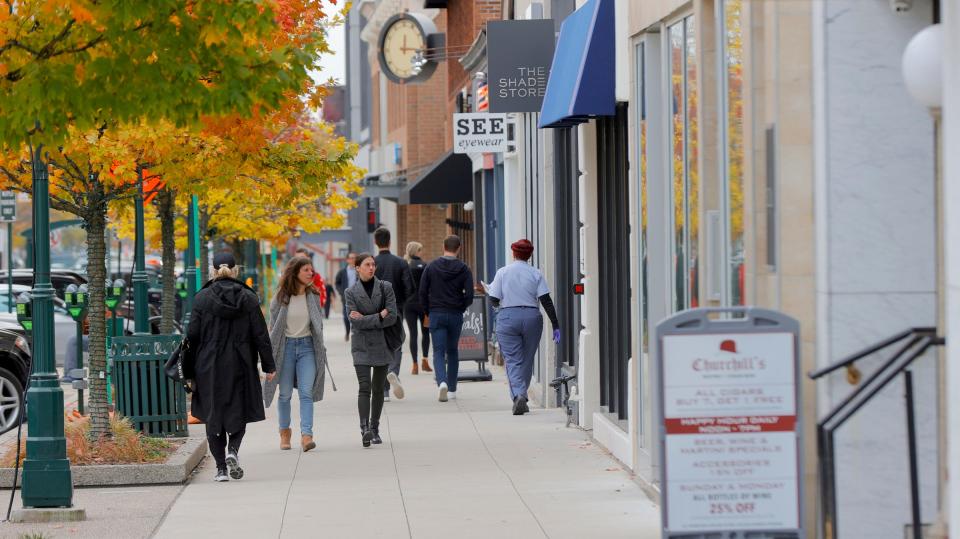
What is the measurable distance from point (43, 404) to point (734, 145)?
187 inches

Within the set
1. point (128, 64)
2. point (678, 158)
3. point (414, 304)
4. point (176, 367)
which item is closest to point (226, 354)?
point (176, 367)

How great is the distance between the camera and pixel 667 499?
6.50m

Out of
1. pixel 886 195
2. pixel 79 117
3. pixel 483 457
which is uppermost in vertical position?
pixel 79 117

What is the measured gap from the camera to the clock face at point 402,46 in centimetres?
3572

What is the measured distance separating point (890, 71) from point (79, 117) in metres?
4.04

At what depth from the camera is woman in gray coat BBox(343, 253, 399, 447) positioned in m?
14.3

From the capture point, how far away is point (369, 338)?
1432 cm

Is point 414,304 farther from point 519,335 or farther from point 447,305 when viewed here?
point 519,335

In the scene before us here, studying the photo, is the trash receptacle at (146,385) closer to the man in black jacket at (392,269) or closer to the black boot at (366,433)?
the black boot at (366,433)

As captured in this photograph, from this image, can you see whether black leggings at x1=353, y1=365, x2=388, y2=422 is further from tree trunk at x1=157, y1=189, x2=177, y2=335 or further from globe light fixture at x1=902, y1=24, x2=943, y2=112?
globe light fixture at x1=902, y1=24, x2=943, y2=112

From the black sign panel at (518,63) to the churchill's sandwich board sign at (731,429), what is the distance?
10403mm

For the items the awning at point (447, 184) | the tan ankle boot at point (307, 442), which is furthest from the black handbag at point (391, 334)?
the awning at point (447, 184)

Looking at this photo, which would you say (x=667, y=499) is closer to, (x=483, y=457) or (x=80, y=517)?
(x=80, y=517)

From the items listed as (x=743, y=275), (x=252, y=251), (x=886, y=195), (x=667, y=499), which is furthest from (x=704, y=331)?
(x=252, y=251)
